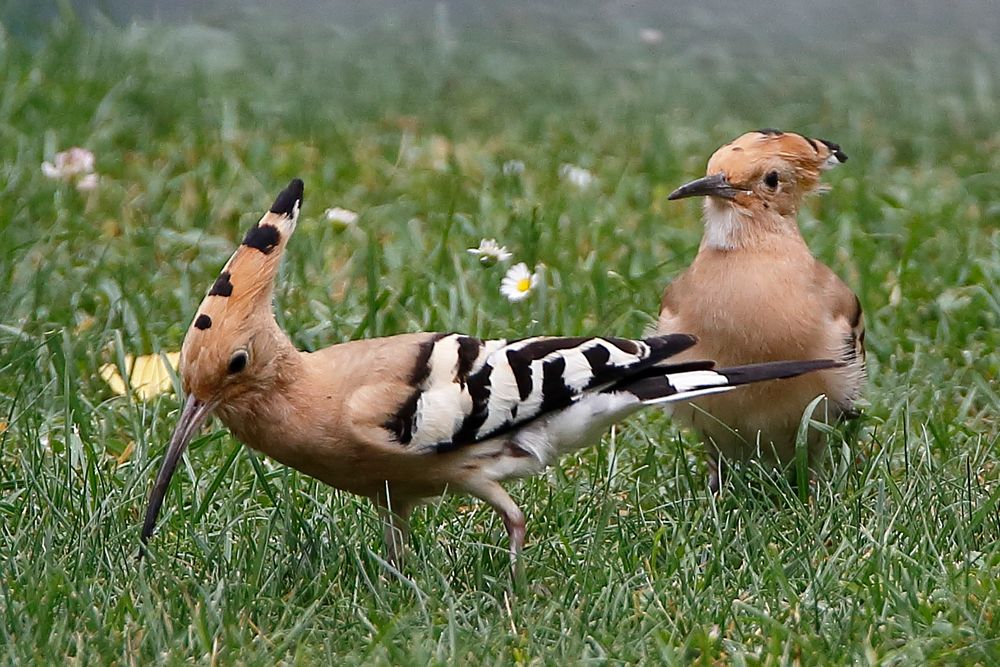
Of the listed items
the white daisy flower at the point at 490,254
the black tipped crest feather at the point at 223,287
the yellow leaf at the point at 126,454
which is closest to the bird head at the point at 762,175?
the white daisy flower at the point at 490,254

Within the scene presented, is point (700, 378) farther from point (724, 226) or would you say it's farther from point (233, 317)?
point (233, 317)

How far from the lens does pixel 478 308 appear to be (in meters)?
4.80

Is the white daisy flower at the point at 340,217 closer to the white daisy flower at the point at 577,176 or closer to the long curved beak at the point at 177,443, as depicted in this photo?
the white daisy flower at the point at 577,176

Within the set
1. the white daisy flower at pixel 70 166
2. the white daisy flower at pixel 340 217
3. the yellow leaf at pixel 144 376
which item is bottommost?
the yellow leaf at pixel 144 376

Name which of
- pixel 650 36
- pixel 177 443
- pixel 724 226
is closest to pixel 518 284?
pixel 724 226

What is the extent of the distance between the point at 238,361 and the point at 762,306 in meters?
1.33

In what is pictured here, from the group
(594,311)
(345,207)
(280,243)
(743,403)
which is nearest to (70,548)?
(280,243)

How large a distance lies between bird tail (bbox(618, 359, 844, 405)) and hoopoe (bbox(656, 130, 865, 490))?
0.74 ft

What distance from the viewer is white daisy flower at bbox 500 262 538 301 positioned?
4.68 metres

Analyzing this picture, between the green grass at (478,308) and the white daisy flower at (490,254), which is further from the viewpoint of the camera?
the white daisy flower at (490,254)

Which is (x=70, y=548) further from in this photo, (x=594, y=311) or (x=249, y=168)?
(x=249, y=168)

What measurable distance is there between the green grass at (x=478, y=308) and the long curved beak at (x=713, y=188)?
2.10ft

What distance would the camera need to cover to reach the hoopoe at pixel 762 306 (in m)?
3.86

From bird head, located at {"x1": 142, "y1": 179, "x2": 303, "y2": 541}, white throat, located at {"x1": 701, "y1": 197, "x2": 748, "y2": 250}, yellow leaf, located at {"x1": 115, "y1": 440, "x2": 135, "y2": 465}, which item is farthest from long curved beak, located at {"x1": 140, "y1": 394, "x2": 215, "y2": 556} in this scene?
white throat, located at {"x1": 701, "y1": 197, "x2": 748, "y2": 250}
